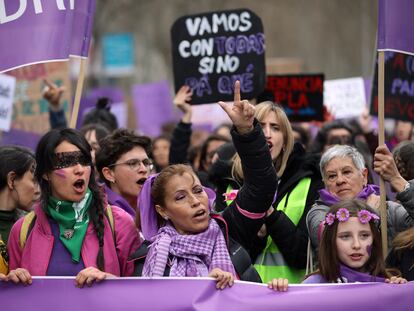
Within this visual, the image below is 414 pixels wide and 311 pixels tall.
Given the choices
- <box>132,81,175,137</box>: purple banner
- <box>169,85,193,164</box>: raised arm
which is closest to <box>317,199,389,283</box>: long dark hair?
<box>169,85,193,164</box>: raised arm

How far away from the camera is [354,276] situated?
19.5ft

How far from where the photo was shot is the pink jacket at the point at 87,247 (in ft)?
19.4

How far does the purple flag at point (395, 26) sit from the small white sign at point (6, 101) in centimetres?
452

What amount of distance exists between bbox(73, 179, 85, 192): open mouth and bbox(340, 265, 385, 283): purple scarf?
1352 millimetres

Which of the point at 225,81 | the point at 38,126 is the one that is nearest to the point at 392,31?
the point at 225,81

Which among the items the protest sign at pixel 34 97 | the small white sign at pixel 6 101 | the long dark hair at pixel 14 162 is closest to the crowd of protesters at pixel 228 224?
the long dark hair at pixel 14 162

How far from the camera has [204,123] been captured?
563 inches

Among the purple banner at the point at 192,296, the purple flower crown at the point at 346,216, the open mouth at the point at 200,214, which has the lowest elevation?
the purple banner at the point at 192,296

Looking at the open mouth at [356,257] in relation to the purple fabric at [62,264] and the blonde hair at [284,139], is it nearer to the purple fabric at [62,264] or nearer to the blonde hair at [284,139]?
the blonde hair at [284,139]

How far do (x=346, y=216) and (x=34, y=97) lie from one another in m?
6.17

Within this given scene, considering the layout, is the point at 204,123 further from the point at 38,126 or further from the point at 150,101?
the point at 38,126

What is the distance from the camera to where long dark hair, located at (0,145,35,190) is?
7066 millimetres

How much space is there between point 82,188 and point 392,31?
6.11 ft

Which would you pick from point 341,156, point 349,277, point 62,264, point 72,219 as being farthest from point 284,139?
point 62,264
